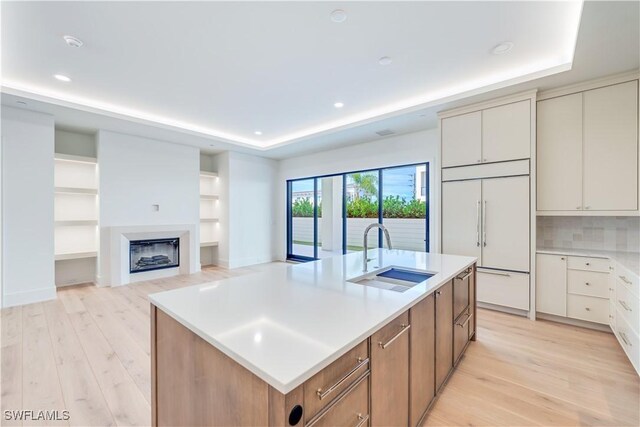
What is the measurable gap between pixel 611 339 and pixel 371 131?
3969mm

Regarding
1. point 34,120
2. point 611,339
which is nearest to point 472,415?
point 611,339

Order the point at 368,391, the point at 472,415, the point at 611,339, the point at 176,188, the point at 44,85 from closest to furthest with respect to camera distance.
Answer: the point at 368,391 → the point at 472,415 → the point at 611,339 → the point at 44,85 → the point at 176,188

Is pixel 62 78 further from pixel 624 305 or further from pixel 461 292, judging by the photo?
pixel 624 305

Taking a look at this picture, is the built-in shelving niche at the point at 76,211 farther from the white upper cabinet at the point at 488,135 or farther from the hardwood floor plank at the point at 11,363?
the white upper cabinet at the point at 488,135

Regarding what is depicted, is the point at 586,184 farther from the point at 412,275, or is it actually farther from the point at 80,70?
the point at 80,70

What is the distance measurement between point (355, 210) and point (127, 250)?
14.8ft

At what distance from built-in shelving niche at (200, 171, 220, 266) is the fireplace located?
94cm

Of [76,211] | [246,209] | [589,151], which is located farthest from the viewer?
[246,209]

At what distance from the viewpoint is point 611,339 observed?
2750 mm

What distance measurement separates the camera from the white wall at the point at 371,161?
187 inches

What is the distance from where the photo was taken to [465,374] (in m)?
2.18

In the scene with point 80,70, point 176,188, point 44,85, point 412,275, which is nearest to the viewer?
point 412,275

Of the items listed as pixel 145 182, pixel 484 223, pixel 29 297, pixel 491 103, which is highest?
pixel 491 103

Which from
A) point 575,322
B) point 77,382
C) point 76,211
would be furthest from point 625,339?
point 76,211
